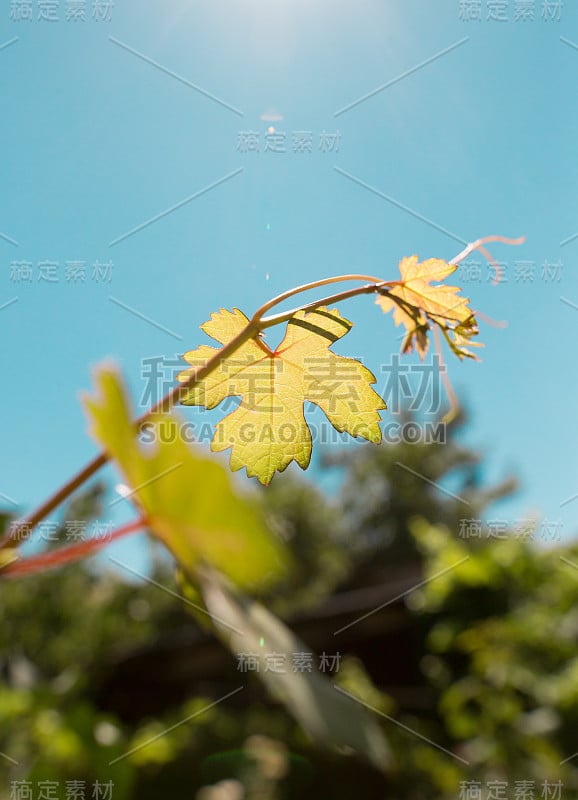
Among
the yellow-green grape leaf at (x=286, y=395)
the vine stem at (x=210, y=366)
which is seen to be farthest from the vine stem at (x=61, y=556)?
the yellow-green grape leaf at (x=286, y=395)

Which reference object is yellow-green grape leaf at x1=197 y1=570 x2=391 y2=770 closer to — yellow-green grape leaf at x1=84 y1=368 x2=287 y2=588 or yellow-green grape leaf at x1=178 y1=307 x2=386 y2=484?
yellow-green grape leaf at x1=84 y1=368 x2=287 y2=588

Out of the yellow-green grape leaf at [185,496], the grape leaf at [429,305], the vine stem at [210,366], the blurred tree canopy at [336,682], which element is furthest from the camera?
the blurred tree canopy at [336,682]

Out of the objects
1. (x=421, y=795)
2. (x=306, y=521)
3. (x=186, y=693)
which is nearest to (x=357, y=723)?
(x=421, y=795)

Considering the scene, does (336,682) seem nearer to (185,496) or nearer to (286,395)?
(286,395)

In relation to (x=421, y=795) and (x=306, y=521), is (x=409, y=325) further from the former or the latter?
(x=306, y=521)

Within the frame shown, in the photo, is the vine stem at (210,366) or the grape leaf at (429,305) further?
the grape leaf at (429,305)

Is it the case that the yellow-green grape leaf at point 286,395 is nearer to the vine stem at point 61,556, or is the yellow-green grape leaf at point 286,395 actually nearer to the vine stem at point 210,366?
the vine stem at point 210,366
